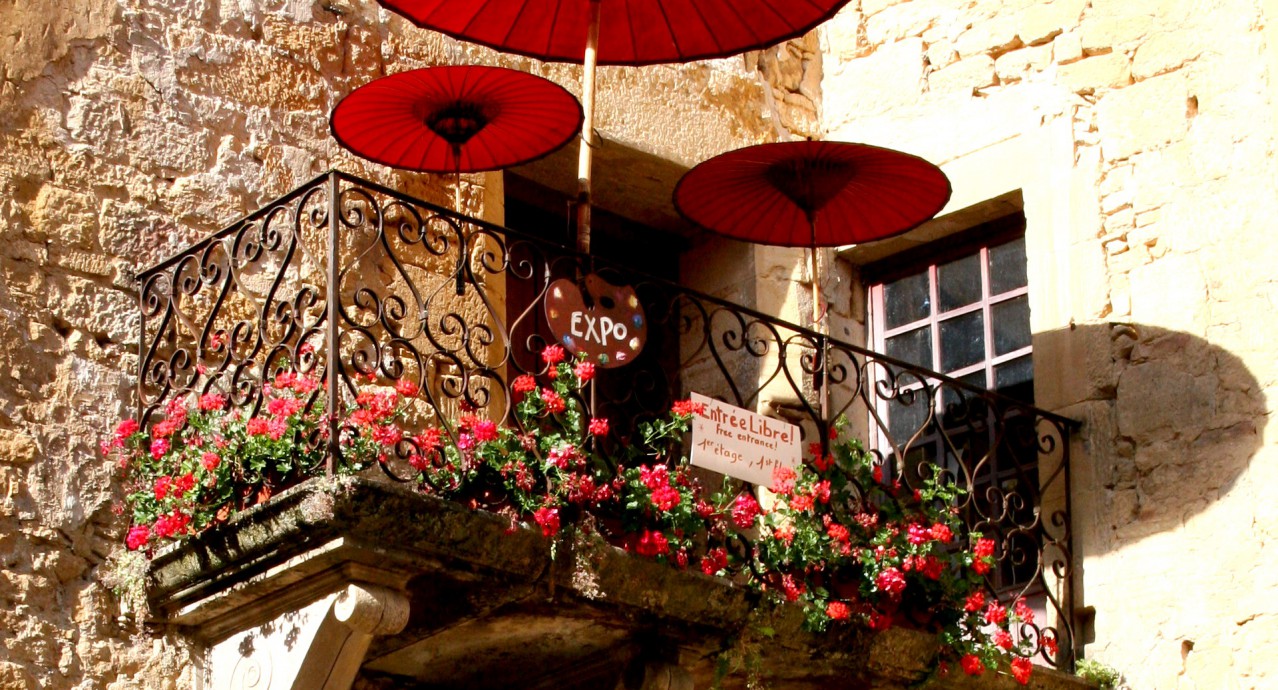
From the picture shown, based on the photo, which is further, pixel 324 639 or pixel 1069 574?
pixel 1069 574

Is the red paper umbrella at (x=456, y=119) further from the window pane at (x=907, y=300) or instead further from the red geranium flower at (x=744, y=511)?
the window pane at (x=907, y=300)

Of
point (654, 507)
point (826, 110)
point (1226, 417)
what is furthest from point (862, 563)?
point (826, 110)

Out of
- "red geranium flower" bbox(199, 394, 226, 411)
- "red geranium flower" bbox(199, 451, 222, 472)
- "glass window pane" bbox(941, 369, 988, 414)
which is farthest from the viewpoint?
"glass window pane" bbox(941, 369, 988, 414)

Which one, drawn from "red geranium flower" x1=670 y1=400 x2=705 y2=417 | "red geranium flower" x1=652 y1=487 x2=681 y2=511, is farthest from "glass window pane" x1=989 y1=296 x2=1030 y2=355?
"red geranium flower" x1=652 y1=487 x2=681 y2=511

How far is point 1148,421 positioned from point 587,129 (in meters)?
2.20

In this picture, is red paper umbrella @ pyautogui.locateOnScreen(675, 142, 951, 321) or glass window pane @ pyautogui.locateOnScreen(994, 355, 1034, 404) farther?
glass window pane @ pyautogui.locateOnScreen(994, 355, 1034, 404)

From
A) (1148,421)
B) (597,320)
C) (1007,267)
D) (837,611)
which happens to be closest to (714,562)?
(837,611)

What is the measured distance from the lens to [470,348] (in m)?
6.66

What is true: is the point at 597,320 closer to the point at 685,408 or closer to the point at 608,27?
the point at 685,408

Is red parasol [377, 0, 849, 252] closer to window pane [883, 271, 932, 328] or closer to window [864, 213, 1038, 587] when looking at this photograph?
window [864, 213, 1038, 587]

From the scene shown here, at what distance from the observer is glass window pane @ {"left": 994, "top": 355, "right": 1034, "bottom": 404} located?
26.5 feet

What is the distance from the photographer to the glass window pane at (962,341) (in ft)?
27.1

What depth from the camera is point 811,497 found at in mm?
6762

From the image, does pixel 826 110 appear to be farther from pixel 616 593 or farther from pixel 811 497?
pixel 616 593
